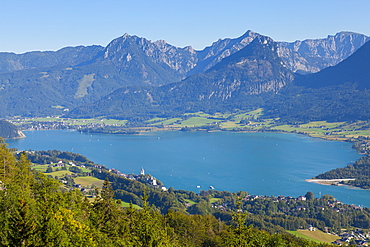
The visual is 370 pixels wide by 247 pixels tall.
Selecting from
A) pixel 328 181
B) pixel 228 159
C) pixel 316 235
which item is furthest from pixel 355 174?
pixel 316 235

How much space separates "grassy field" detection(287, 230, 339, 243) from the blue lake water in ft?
74.5

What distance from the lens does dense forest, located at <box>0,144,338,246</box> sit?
21.8 m

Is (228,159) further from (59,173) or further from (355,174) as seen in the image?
(59,173)

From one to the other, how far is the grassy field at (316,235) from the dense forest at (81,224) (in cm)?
1727

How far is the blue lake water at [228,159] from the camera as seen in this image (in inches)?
3846

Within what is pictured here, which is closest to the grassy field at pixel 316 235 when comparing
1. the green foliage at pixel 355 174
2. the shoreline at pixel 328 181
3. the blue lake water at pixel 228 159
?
the blue lake water at pixel 228 159

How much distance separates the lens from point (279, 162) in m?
129

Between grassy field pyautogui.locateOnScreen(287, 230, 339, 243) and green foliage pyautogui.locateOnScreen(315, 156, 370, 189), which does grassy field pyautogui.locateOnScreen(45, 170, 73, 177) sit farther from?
green foliage pyautogui.locateOnScreen(315, 156, 370, 189)

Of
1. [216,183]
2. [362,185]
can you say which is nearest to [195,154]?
[216,183]

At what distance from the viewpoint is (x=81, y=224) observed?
28.0 meters

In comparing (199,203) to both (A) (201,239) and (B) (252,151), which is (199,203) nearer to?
(A) (201,239)

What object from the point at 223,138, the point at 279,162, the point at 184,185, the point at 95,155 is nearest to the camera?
the point at 184,185

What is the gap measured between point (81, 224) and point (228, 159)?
10783 cm

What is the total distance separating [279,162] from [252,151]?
22533mm
